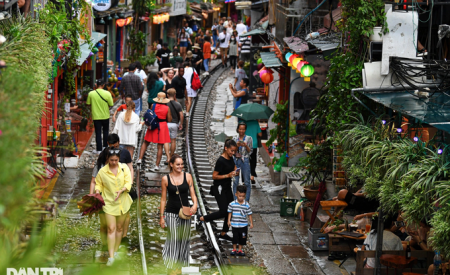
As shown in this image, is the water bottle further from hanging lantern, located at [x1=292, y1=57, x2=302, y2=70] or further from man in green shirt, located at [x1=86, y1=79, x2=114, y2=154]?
man in green shirt, located at [x1=86, y1=79, x2=114, y2=154]

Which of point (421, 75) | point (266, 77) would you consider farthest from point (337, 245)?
point (266, 77)

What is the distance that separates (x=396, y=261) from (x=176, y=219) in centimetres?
322

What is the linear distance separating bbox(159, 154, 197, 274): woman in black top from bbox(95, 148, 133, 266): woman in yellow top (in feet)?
2.18

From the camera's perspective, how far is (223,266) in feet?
32.3

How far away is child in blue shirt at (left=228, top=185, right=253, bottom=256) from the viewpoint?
10695 millimetres

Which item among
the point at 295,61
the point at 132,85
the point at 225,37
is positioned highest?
the point at 225,37

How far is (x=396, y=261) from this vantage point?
9.16 meters

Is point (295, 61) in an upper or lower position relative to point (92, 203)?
upper

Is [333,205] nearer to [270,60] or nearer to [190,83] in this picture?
[270,60]

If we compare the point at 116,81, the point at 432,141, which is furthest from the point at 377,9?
the point at 116,81

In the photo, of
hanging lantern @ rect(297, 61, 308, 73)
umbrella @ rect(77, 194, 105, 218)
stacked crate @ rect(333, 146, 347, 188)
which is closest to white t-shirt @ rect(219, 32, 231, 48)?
hanging lantern @ rect(297, 61, 308, 73)

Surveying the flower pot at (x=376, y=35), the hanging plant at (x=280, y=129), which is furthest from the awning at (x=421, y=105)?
the hanging plant at (x=280, y=129)

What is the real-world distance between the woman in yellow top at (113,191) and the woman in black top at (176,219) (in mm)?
663

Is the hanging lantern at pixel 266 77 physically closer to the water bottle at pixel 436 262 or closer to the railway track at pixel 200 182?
the railway track at pixel 200 182
